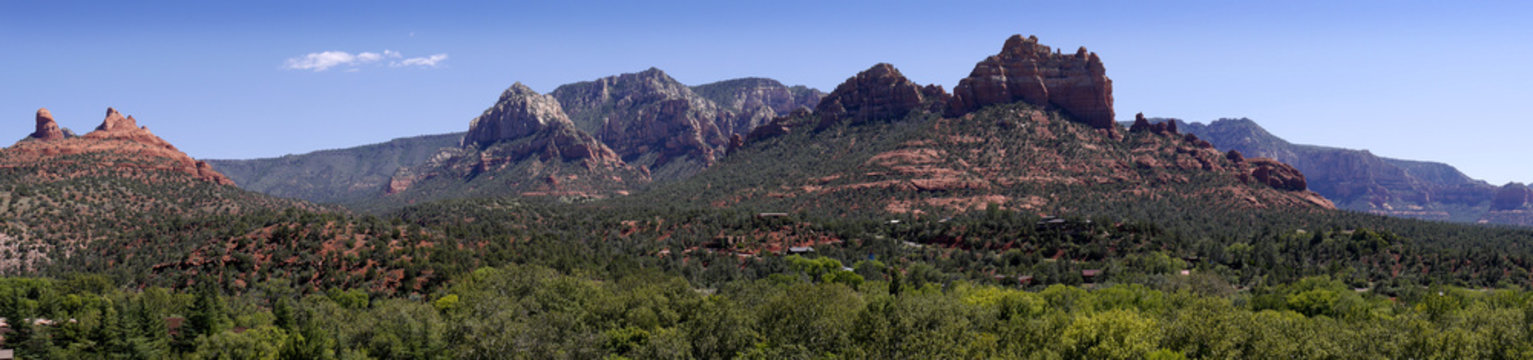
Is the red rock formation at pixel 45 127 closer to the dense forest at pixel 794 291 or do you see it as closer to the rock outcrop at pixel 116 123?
the rock outcrop at pixel 116 123

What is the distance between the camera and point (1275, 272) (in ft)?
311

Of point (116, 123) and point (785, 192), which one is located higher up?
point (116, 123)

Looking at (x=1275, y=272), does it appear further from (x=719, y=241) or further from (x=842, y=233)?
(x=719, y=241)

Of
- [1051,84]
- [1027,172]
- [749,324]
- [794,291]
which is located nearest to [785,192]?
[1027,172]

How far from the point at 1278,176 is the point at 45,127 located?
268 m

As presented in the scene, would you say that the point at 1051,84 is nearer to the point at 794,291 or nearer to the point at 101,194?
the point at 794,291

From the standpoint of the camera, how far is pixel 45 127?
170500 mm

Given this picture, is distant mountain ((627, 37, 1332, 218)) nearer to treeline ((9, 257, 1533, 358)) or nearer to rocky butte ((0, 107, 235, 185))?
treeline ((9, 257, 1533, 358))

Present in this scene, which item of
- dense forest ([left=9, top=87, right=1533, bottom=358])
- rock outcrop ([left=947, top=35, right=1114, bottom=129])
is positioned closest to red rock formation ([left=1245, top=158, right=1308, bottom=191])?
dense forest ([left=9, top=87, right=1533, bottom=358])

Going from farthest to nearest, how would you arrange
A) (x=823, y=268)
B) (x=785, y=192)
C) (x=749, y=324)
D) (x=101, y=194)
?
(x=785, y=192), (x=101, y=194), (x=823, y=268), (x=749, y=324)

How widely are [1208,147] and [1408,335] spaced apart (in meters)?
157

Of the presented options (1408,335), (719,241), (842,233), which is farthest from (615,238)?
(1408,335)

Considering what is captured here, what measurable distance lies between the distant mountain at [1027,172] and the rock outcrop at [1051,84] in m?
0.34

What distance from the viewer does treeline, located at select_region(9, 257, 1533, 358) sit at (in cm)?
4316
